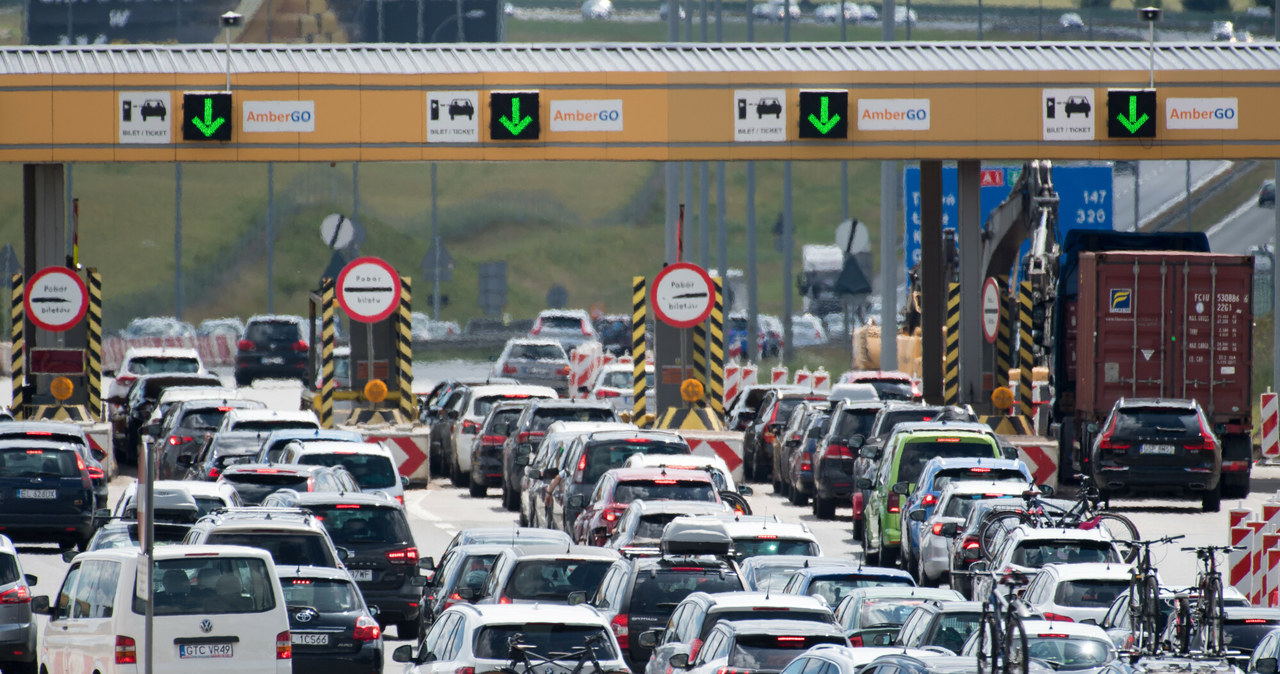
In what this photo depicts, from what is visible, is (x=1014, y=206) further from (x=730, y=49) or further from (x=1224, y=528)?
(x=1224, y=528)

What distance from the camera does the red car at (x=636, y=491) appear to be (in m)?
22.1

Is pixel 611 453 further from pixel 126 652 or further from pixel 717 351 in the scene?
pixel 126 652

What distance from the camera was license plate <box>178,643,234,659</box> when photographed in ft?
49.8

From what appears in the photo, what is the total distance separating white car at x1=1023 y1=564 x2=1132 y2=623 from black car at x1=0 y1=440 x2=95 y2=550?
1191 centimetres

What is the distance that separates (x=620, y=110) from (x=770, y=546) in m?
14.4

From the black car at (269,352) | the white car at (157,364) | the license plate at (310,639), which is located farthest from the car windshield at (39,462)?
the black car at (269,352)

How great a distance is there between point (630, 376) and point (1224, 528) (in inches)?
796

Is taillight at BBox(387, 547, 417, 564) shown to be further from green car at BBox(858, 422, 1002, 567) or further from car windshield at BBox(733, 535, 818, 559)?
green car at BBox(858, 422, 1002, 567)

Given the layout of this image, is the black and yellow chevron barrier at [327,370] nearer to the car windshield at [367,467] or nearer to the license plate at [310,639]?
the car windshield at [367,467]

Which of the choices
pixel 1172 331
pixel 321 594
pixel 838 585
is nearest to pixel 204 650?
pixel 321 594

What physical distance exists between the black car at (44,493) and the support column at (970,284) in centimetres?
1557

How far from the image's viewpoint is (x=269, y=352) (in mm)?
55719

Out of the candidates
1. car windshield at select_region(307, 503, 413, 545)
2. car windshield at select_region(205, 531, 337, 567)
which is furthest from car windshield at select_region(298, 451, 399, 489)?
car windshield at select_region(205, 531, 337, 567)

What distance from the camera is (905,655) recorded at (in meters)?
12.2
